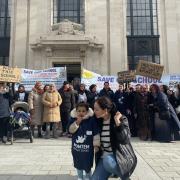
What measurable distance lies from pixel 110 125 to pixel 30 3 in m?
19.1

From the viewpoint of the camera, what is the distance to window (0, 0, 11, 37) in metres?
22.4

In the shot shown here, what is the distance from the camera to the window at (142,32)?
22.0 m

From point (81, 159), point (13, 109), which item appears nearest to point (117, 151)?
point (81, 159)

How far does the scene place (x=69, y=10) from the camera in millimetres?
22672

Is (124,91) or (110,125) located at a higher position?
(124,91)

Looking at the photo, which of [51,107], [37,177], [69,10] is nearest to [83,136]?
[37,177]

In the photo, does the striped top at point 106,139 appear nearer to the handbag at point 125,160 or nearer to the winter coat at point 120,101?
the handbag at point 125,160

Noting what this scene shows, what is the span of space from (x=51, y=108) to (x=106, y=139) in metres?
6.95

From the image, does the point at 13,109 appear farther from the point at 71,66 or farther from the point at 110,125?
the point at 71,66

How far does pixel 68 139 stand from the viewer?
11.2m

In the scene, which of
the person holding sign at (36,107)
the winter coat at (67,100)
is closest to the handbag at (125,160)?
the person holding sign at (36,107)

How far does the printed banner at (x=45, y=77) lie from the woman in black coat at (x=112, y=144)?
35.5ft

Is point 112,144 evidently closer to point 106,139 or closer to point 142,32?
point 106,139

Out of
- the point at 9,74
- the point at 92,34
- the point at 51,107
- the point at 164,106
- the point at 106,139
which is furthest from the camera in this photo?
the point at 92,34
